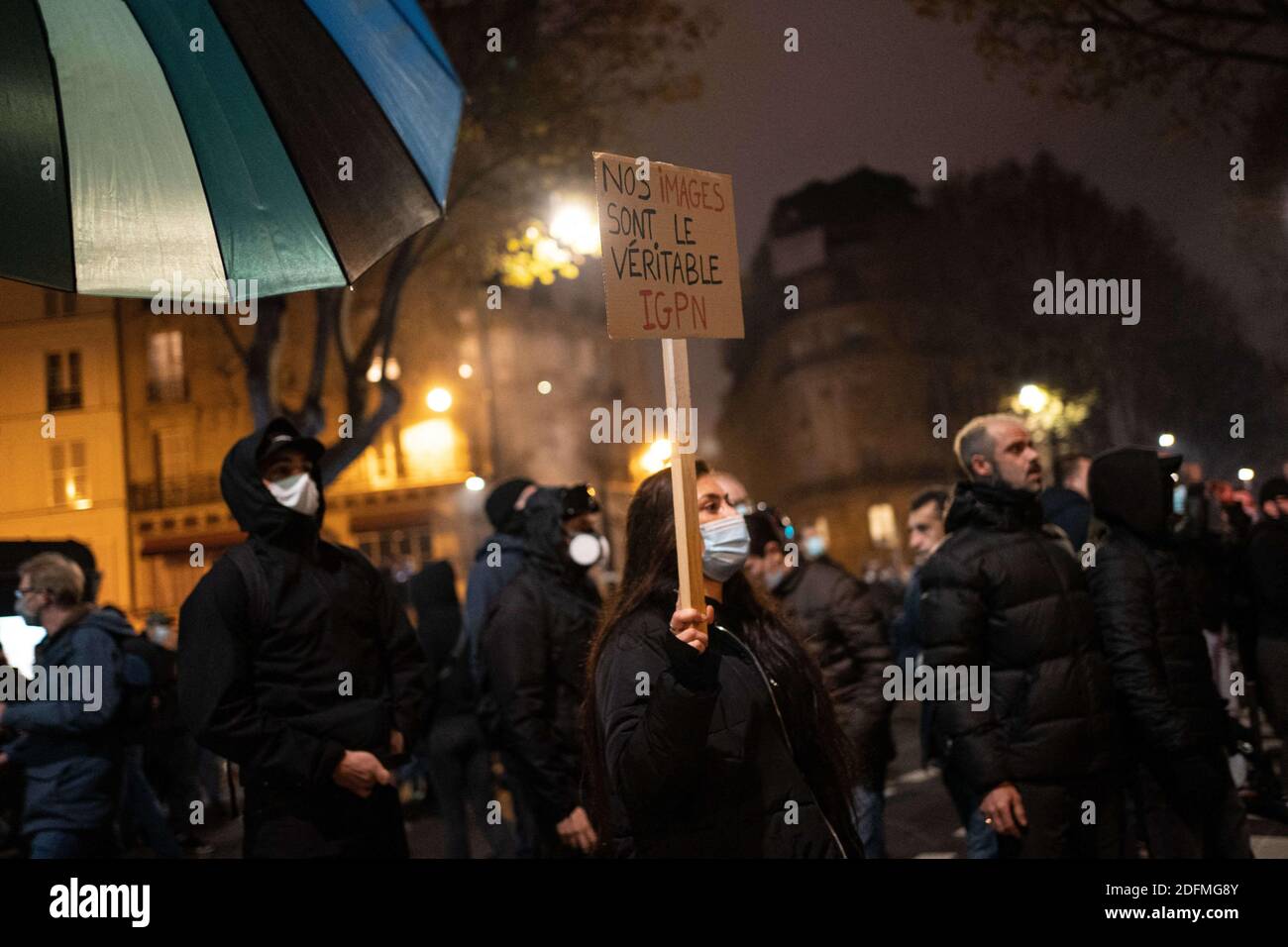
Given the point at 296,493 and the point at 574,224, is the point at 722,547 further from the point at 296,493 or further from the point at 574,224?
the point at 574,224

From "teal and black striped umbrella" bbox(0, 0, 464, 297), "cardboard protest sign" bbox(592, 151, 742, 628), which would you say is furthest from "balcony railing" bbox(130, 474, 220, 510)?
"cardboard protest sign" bbox(592, 151, 742, 628)

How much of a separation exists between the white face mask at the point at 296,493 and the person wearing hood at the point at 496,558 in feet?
6.40

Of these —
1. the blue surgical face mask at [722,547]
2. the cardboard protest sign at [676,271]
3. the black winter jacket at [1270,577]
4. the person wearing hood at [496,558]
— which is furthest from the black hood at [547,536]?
the black winter jacket at [1270,577]

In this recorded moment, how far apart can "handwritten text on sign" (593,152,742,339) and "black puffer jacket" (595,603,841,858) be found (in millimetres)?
770

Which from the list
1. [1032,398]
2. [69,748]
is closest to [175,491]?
[1032,398]

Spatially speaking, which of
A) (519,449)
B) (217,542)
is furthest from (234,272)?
(519,449)

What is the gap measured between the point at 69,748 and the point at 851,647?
3561 millimetres

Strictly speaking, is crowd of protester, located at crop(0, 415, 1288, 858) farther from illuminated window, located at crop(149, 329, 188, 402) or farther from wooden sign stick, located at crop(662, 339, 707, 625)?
illuminated window, located at crop(149, 329, 188, 402)

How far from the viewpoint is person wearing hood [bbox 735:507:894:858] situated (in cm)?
629

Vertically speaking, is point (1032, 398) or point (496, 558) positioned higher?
point (1032, 398)

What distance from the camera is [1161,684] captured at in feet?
16.8

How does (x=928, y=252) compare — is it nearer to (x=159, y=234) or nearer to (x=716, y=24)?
(x=716, y=24)

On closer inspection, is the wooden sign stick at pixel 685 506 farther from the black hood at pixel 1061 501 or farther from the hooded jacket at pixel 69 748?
the black hood at pixel 1061 501
